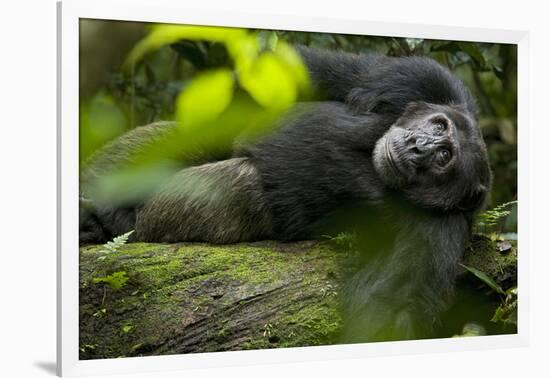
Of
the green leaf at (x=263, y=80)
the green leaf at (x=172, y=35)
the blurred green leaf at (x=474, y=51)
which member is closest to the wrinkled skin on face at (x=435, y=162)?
the blurred green leaf at (x=474, y=51)

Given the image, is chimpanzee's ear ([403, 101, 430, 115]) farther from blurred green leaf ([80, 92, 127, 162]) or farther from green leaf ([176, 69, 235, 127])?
blurred green leaf ([80, 92, 127, 162])

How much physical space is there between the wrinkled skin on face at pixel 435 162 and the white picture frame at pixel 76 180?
0.91 meters

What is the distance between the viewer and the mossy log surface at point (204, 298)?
18.6 feet

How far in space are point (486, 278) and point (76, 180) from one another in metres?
3.39

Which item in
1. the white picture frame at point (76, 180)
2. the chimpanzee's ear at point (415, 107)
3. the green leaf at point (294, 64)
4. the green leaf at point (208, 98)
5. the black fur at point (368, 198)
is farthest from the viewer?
the chimpanzee's ear at point (415, 107)

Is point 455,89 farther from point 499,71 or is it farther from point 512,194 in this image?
point 512,194

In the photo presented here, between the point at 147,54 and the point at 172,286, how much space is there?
174 cm

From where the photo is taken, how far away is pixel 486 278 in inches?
262

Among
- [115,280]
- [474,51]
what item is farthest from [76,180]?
[474,51]

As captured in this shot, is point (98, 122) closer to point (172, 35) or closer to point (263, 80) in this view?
point (172, 35)

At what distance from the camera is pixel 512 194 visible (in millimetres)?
7754

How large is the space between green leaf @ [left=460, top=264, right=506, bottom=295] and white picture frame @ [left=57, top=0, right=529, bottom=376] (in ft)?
1.48

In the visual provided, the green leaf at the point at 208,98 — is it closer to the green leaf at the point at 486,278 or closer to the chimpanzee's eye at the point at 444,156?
the chimpanzee's eye at the point at 444,156

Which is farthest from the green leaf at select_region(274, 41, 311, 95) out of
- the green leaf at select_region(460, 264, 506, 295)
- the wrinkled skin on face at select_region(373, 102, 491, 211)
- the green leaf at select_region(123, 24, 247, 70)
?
the green leaf at select_region(460, 264, 506, 295)
